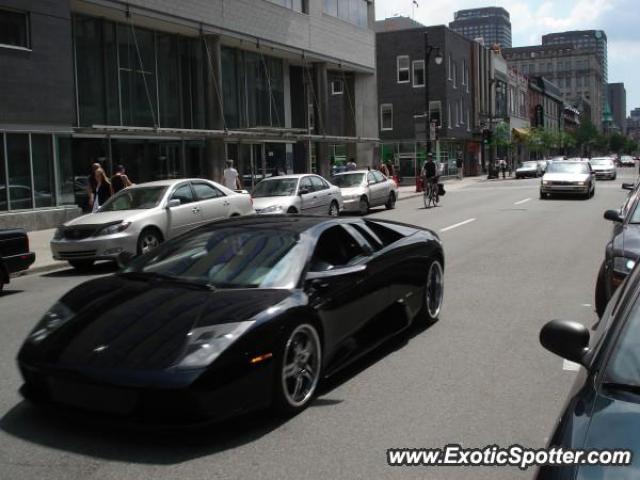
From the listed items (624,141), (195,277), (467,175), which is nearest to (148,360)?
(195,277)

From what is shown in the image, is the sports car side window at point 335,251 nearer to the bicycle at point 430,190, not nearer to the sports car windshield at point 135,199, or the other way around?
the sports car windshield at point 135,199

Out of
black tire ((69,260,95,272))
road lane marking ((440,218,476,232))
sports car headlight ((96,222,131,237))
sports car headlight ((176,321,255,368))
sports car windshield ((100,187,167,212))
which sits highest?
sports car windshield ((100,187,167,212))

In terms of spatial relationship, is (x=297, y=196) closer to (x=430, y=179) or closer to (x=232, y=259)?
(x=430, y=179)

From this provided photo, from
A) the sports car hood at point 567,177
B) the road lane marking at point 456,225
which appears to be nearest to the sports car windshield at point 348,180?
the road lane marking at point 456,225

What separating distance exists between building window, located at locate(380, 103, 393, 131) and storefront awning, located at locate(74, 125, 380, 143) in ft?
66.8

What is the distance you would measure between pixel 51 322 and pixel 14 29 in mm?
16899

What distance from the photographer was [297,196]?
1880 cm

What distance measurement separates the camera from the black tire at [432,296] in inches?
290

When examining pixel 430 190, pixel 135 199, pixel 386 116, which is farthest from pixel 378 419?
pixel 386 116

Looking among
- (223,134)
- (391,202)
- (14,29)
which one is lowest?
(391,202)

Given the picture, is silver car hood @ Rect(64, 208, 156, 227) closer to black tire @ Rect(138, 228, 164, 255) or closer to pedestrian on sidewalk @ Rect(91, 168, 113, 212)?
black tire @ Rect(138, 228, 164, 255)

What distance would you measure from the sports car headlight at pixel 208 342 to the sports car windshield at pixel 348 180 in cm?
1906

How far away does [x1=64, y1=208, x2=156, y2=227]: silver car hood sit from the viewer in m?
12.9

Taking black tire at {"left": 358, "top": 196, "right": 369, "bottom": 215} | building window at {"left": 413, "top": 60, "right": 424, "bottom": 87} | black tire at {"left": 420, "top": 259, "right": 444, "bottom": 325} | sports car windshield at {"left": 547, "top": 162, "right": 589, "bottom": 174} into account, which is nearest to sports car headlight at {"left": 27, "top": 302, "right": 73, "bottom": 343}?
black tire at {"left": 420, "top": 259, "right": 444, "bottom": 325}
